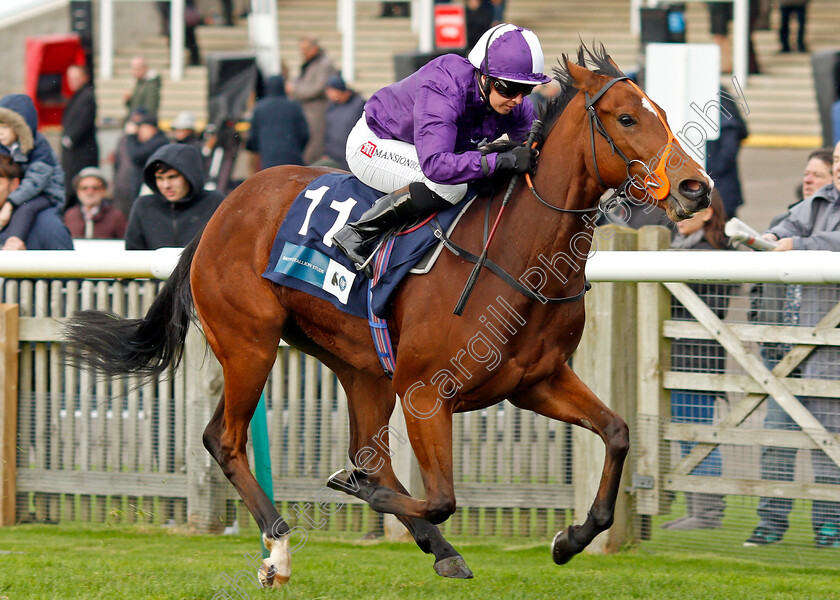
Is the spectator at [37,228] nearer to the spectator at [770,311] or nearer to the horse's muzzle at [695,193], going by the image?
the spectator at [770,311]

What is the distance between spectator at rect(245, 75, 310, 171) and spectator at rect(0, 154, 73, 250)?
9.83 feet

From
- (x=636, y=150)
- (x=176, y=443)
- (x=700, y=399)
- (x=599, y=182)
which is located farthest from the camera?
(x=176, y=443)

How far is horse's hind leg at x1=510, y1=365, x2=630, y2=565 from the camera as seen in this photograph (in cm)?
454

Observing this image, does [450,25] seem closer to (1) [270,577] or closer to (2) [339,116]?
(2) [339,116]

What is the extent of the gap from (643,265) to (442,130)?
1.38 meters

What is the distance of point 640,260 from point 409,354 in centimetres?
136

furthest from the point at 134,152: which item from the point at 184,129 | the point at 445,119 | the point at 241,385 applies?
the point at 445,119

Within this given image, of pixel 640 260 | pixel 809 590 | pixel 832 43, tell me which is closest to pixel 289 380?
pixel 640 260

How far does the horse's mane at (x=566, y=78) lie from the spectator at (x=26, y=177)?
3927 millimetres

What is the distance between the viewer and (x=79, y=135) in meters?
12.0

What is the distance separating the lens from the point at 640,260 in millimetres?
5371

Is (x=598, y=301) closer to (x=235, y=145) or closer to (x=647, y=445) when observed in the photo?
(x=647, y=445)

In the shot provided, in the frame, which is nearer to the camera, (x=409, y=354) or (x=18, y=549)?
(x=409, y=354)

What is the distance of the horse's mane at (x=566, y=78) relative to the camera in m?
4.45
